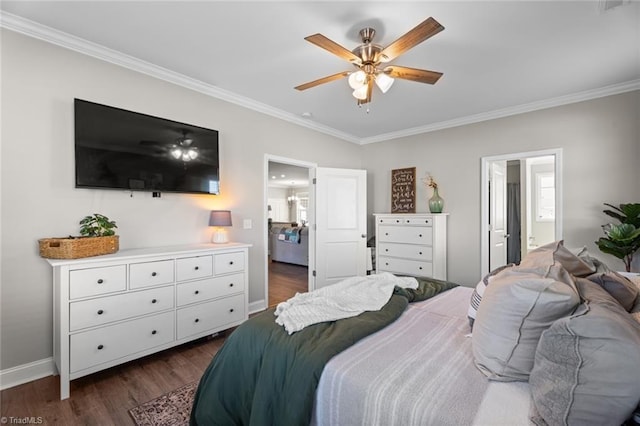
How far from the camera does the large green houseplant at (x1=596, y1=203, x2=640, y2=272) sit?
2.65m

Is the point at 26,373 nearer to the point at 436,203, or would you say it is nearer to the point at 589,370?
the point at 589,370

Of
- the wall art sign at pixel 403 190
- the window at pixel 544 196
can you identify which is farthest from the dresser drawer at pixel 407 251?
the window at pixel 544 196

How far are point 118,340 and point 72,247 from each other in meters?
0.75

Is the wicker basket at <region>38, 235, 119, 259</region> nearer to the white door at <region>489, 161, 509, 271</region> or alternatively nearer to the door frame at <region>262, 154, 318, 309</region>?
the door frame at <region>262, 154, 318, 309</region>

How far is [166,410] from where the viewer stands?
1.79 meters

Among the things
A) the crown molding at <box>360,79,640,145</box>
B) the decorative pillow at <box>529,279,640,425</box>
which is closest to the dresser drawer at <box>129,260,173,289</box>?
the decorative pillow at <box>529,279,640,425</box>

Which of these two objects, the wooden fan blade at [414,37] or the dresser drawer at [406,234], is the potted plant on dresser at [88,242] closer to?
the wooden fan blade at [414,37]

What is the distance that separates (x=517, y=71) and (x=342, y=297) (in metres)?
2.72

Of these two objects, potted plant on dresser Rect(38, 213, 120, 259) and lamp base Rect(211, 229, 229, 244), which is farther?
lamp base Rect(211, 229, 229, 244)

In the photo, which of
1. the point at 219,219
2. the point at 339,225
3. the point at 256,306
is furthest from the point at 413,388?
the point at 339,225

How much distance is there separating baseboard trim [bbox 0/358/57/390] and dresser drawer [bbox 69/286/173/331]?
23.2 inches

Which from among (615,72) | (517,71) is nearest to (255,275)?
(517,71)

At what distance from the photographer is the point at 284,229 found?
271 inches

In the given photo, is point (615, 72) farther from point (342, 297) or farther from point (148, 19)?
point (148, 19)
